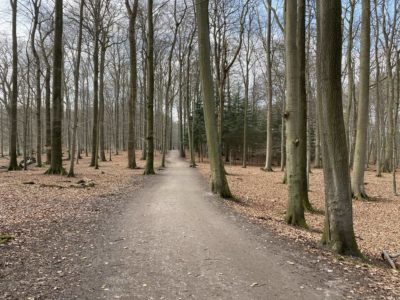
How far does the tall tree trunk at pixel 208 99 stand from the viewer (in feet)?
35.8

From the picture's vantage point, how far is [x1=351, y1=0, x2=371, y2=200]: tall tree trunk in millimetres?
12656

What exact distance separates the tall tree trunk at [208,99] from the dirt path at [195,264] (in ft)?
11.3

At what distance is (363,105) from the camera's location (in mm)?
13000

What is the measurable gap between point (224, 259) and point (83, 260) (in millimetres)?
2064

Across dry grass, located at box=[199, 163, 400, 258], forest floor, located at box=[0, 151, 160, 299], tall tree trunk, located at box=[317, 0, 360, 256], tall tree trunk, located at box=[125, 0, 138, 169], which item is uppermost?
tall tree trunk, located at box=[125, 0, 138, 169]

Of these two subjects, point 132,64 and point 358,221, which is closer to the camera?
point 358,221

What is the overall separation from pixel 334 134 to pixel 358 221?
5.52m

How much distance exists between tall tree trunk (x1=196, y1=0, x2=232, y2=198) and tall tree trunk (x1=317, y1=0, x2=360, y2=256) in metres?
5.62

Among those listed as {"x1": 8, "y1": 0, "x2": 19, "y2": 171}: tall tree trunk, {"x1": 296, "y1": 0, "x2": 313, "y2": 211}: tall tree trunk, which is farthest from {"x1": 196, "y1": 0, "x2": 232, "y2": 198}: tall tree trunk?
{"x1": 8, "y1": 0, "x2": 19, "y2": 171}: tall tree trunk

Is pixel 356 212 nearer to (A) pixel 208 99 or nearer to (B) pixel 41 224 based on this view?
(A) pixel 208 99

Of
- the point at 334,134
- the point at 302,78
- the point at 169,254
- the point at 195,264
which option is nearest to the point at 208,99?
the point at 302,78

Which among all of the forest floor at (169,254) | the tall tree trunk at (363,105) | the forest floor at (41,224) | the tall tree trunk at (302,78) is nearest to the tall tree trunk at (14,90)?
the forest floor at (41,224)

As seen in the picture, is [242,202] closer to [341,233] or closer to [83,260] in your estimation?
[341,233]

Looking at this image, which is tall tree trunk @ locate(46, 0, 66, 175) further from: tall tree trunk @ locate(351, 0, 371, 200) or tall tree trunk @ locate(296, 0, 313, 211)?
tall tree trunk @ locate(351, 0, 371, 200)
